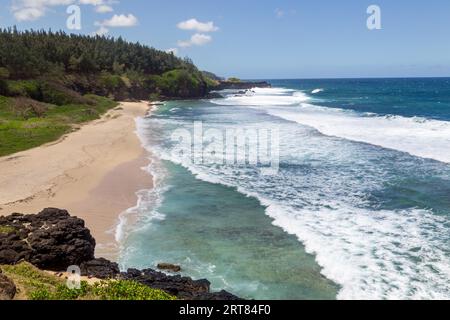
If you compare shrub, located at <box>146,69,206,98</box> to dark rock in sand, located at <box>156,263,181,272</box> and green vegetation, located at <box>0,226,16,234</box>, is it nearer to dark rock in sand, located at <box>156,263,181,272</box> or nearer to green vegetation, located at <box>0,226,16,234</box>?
green vegetation, located at <box>0,226,16,234</box>

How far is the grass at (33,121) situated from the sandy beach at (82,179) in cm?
126

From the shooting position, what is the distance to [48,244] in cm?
1301

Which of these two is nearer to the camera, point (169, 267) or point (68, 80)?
point (169, 267)

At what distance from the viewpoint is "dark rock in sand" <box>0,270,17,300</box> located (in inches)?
336

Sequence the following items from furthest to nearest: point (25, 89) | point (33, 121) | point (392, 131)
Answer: point (25, 89) < point (392, 131) < point (33, 121)

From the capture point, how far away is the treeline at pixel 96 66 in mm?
59531

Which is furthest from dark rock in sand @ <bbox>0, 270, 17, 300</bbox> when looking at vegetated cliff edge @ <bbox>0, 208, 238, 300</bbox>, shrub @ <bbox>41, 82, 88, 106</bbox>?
shrub @ <bbox>41, 82, 88, 106</bbox>

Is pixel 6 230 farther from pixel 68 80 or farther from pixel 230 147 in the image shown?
pixel 68 80

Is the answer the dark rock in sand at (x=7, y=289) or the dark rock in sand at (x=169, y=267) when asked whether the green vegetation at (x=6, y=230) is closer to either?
the dark rock in sand at (x=169, y=267)

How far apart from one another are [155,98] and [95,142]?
55392mm

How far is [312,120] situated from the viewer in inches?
2030

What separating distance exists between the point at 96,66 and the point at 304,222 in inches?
2834

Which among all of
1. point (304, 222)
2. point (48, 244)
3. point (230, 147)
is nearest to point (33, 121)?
point (230, 147)
